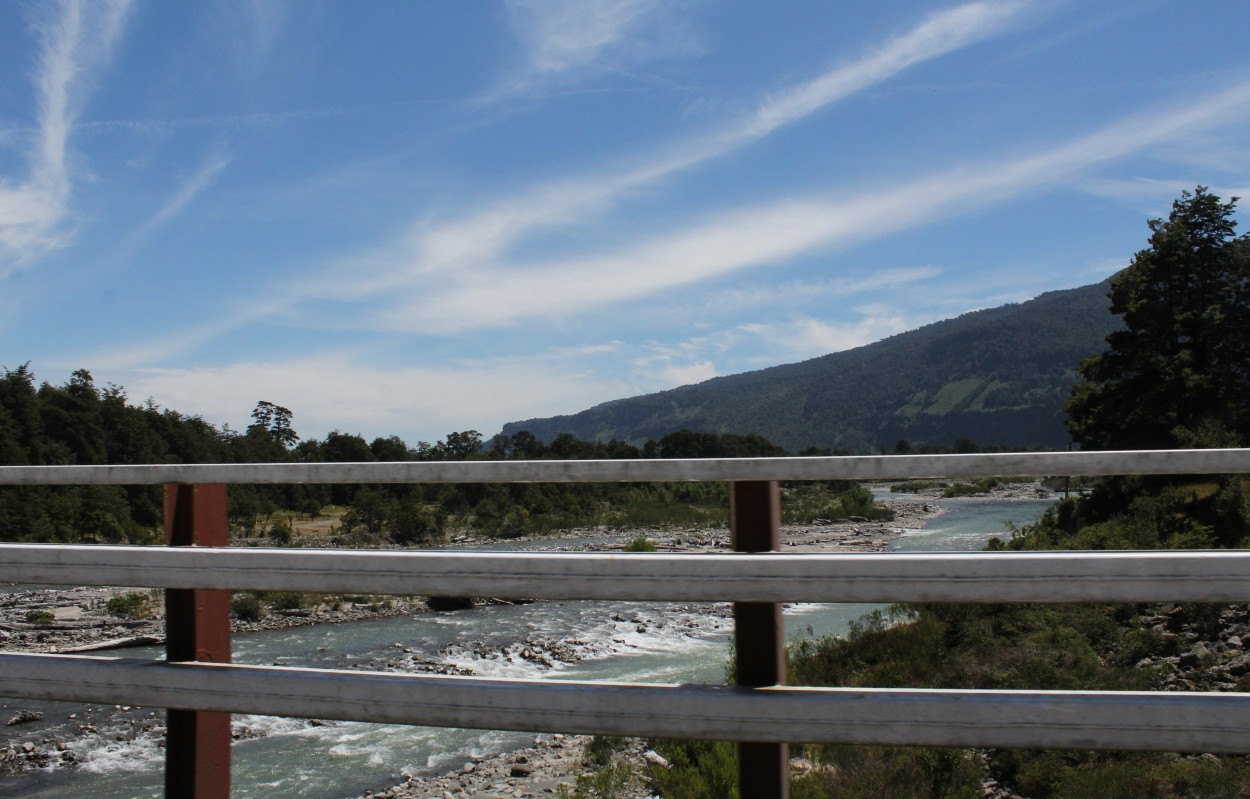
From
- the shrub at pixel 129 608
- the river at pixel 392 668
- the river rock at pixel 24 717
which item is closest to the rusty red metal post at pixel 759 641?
the river at pixel 392 668

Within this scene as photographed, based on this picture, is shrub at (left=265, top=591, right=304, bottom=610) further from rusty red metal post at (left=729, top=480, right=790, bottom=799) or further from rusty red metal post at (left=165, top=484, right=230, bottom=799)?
rusty red metal post at (left=729, top=480, right=790, bottom=799)

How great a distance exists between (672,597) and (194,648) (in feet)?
4.23

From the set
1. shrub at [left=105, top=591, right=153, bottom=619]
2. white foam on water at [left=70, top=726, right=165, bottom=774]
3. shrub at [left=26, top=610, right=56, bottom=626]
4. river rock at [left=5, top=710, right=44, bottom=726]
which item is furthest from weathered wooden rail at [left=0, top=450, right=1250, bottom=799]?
shrub at [left=105, top=591, right=153, bottom=619]

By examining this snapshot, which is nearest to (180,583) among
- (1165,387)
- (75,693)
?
(75,693)

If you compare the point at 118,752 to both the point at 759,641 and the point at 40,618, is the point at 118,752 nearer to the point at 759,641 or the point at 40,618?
the point at 40,618

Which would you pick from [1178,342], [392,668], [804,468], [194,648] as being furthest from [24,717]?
[1178,342]

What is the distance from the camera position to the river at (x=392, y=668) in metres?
12.9

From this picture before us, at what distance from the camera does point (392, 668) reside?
18922 mm

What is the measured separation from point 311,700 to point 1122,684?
1268 centimetres

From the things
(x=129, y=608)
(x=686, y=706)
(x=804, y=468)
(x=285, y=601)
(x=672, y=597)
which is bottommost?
(x=285, y=601)

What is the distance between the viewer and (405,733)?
15516 millimetres

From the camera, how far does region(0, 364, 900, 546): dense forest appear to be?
127 feet

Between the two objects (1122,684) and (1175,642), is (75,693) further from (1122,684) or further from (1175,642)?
(1175,642)

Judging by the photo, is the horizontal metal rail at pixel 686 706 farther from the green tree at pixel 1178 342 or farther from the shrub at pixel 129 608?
the green tree at pixel 1178 342
